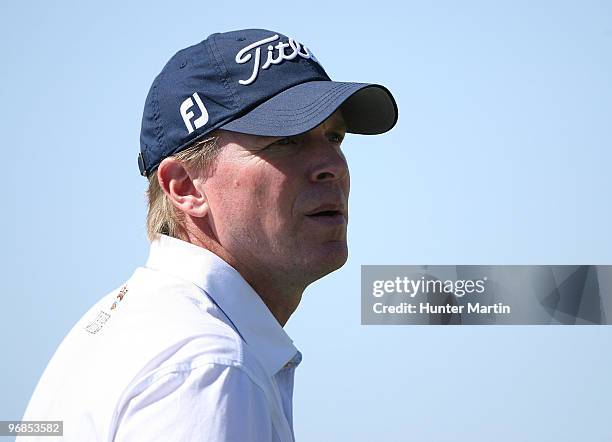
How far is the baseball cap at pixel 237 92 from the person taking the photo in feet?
8.46

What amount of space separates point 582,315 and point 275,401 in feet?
24.3

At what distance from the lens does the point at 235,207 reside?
257 centimetres

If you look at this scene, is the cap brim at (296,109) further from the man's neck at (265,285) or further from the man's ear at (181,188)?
the man's neck at (265,285)

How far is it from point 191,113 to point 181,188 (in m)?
0.23

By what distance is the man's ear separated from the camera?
263 cm

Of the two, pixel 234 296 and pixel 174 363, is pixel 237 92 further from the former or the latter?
pixel 174 363

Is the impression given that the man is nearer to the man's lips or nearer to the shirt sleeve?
the man's lips

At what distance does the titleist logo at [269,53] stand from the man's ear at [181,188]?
33cm

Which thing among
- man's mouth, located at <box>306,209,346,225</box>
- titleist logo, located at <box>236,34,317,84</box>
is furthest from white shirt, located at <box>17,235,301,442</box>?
titleist logo, located at <box>236,34,317,84</box>

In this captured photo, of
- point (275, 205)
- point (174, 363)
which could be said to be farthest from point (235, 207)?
point (174, 363)

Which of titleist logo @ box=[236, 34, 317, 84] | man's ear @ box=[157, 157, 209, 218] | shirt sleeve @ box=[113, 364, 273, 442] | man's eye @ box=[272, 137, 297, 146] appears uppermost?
titleist logo @ box=[236, 34, 317, 84]

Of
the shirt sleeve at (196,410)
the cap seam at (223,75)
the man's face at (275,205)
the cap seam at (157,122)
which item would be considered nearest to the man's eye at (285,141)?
the man's face at (275,205)

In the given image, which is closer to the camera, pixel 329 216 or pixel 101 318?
pixel 101 318

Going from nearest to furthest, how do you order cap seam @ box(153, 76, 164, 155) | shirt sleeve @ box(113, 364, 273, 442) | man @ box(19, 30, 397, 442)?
shirt sleeve @ box(113, 364, 273, 442)
man @ box(19, 30, 397, 442)
cap seam @ box(153, 76, 164, 155)
